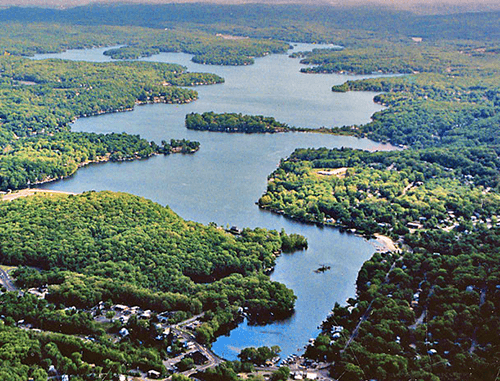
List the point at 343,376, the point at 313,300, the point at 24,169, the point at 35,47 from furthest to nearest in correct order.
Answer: the point at 35,47, the point at 24,169, the point at 313,300, the point at 343,376

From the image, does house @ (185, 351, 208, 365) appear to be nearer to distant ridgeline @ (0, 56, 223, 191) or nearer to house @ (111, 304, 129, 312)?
house @ (111, 304, 129, 312)

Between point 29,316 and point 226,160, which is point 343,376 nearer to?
point 29,316

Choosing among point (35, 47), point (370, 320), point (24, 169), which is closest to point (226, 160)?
point (24, 169)

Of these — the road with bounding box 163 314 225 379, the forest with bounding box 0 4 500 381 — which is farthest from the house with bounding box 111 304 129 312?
the road with bounding box 163 314 225 379

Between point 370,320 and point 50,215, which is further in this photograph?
point 50,215

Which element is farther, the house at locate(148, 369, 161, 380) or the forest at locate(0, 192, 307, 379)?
the forest at locate(0, 192, 307, 379)

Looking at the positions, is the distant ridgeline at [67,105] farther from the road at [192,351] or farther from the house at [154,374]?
the house at [154,374]

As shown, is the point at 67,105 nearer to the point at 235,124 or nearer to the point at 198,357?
the point at 235,124

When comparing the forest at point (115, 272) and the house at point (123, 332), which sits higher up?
the forest at point (115, 272)

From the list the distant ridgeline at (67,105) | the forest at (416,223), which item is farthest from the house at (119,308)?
the distant ridgeline at (67,105)
